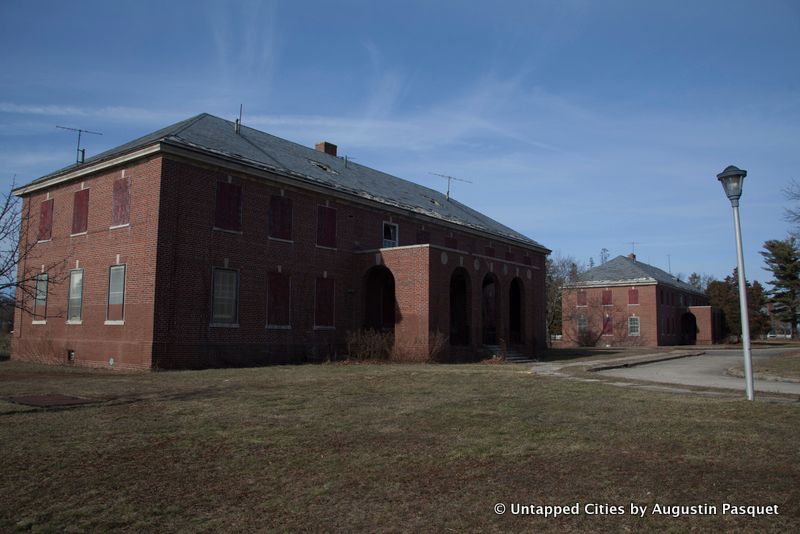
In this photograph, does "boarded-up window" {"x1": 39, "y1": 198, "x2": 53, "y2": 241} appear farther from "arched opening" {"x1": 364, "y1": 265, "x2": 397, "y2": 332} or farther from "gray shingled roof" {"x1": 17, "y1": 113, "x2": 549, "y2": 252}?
"arched opening" {"x1": 364, "y1": 265, "x2": 397, "y2": 332}

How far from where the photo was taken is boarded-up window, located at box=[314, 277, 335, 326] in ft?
79.7

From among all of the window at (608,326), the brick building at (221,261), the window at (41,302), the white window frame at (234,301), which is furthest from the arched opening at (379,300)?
the window at (608,326)

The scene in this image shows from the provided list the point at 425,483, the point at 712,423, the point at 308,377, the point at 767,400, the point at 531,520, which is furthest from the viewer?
the point at 308,377

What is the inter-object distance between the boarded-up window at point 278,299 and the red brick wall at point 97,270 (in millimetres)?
4439

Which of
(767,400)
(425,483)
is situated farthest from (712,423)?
(425,483)

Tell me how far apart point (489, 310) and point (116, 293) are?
19308 millimetres

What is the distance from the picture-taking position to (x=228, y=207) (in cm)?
2123

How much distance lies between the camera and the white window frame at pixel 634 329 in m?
53.2

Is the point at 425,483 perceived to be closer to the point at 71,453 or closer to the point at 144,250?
the point at 71,453

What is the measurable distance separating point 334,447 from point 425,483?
1725 millimetres


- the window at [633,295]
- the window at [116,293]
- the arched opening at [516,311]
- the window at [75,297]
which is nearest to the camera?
the window at [116,293]

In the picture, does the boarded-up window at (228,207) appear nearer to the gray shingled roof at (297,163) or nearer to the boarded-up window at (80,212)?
the gray shingled roof at (297,163)

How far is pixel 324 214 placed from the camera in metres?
24.8

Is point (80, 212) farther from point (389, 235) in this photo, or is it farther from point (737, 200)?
point (737, 200)
